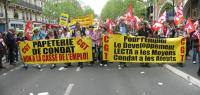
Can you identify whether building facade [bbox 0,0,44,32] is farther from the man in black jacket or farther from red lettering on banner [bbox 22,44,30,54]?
red lettering on banner [bbox 22,44,30,54]

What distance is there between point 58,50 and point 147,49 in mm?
3648

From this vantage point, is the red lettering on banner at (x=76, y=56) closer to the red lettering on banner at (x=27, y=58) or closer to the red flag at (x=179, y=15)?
the red lettering on banner at (x=27, y=58)

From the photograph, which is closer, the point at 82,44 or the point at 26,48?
the point at 82,44

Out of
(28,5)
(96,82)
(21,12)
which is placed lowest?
(96,82)

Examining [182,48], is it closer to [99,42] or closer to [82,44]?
[99,42]

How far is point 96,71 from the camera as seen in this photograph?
50.3 feet

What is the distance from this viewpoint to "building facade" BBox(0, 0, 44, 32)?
2048 inches

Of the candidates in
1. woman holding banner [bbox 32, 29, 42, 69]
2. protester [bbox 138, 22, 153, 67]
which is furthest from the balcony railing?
protester [bbox 138, 22, 153, 67]

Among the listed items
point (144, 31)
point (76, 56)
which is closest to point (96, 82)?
point (76, 56)

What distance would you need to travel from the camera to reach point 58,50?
16.8 meters

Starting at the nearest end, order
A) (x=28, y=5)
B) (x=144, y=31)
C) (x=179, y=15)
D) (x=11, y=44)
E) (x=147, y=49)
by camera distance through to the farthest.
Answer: (x=147, y=49) < (x=144, y=31) < (x=11, y=44) < (x=179, y=15) < (x=28, y=5)

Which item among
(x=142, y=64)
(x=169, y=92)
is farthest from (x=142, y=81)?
(x=142, y=64)

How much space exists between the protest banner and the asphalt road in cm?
51

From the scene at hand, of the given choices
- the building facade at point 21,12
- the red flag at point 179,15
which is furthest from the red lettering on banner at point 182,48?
the building facade at point 21,12
